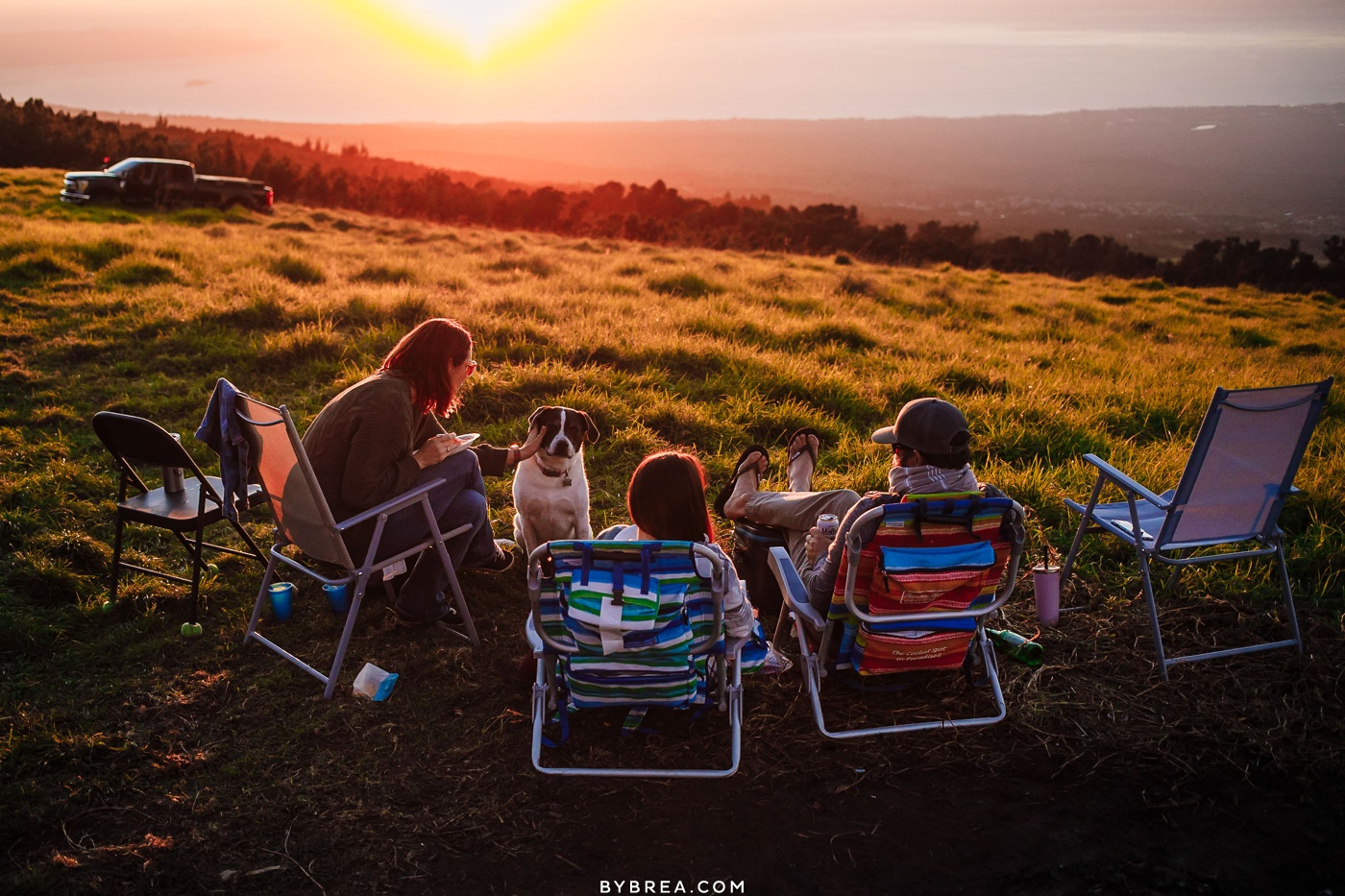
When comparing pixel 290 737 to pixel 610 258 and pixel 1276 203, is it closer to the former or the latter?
pixel 610 258

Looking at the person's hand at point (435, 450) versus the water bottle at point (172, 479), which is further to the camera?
the water bottle at point (172, 479)

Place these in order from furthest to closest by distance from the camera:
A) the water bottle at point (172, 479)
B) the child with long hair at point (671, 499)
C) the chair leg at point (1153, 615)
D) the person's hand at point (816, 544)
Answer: the water bottle at point (172, 479)
the chair leg at point (1153, 615)
the person's hand at point (816, 544)
the child with long hair at point (671, 499)

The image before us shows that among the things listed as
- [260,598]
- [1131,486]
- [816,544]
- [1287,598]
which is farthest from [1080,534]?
[260,598]

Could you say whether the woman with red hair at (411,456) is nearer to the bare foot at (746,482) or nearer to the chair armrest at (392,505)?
the chair armrest at (392,505)

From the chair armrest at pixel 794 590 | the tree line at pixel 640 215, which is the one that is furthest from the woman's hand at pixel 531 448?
the tree line at pixel 640 215

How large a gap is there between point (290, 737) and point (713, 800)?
1.66m

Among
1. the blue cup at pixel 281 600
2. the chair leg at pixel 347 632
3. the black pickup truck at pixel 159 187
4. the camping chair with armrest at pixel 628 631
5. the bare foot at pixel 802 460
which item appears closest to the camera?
the camping chair with armrest at pixel 628 631

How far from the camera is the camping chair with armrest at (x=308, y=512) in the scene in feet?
10.9

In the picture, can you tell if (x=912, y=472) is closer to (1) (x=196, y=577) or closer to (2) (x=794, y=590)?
(2) (x=794, y=590)

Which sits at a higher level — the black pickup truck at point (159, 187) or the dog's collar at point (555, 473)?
the black pickup truck at point (159, 187)

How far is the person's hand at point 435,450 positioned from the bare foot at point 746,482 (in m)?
1.40

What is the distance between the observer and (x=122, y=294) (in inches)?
386

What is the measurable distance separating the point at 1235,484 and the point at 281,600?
173 inches

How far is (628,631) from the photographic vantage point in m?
2.77
